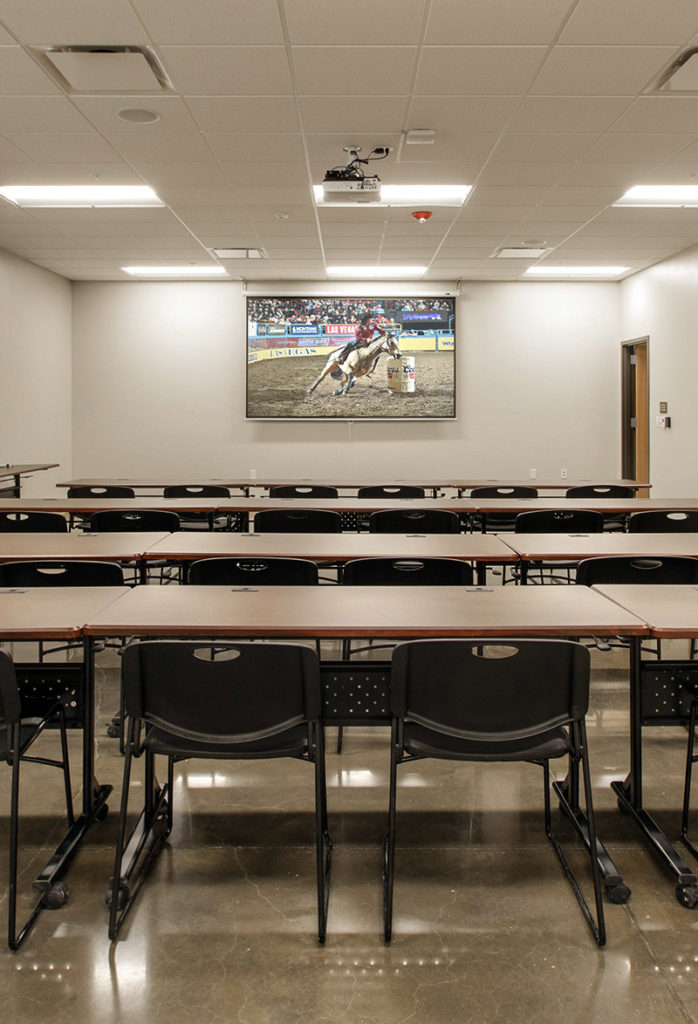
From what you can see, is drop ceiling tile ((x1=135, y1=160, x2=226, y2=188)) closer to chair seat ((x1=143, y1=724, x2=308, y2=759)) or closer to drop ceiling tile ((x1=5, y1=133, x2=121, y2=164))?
drop ceiling tile ((x1=5, y1=133, x2=121, y2=164))

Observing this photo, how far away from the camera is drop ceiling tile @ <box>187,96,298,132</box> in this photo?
13.5ft

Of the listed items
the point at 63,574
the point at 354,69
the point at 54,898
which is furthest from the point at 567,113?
the point at 54,898

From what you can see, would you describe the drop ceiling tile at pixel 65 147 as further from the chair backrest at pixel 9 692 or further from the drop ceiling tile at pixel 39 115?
the chair backrest at pixel 9 692

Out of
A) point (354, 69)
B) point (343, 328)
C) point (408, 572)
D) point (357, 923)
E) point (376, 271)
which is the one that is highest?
point (376, 271)

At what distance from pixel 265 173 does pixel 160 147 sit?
0.80 meters

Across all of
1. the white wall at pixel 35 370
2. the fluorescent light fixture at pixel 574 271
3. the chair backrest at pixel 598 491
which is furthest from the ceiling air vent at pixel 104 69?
the fluorescent light fixture at pixel 574 271

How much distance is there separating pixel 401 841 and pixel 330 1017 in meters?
0.77

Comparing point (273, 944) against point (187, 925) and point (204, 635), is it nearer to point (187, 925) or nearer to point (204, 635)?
point (187, 925)

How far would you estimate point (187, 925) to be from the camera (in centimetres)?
200

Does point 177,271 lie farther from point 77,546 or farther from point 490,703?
point 490,703

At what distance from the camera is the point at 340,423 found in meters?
9.55

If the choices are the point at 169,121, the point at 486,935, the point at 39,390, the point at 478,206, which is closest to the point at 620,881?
the point at 486,935

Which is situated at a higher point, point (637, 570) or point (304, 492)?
point (304, 492)

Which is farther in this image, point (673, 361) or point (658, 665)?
point (673, 361)
